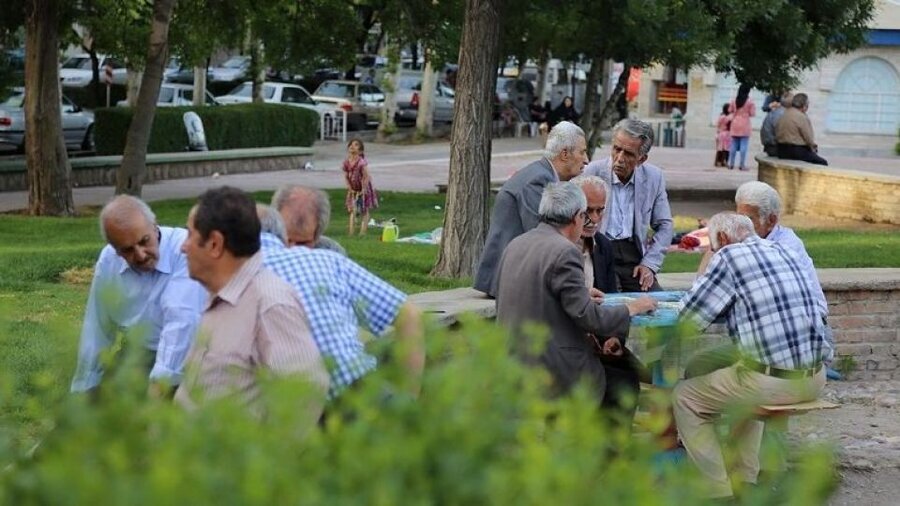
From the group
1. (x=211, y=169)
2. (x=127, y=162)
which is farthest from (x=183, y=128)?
(x=127, y=162)

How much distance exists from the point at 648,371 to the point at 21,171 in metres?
19.5

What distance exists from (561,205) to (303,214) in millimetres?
1554

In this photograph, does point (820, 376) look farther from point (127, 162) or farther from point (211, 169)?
point (211, 169)

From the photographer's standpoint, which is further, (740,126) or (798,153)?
(740,126)

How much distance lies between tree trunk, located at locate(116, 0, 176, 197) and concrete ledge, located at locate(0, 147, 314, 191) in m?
4.48

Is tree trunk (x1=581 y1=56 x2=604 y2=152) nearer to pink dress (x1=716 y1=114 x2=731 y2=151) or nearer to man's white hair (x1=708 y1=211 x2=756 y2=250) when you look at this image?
pink dress (x1=716 y1=114 x2=731 y2=151)

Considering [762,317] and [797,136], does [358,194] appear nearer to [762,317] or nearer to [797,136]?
[797,136]

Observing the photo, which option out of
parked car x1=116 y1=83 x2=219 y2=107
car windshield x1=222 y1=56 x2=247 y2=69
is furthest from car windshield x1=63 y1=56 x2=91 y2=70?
parked car x1=116 y1=83 x2=219 y2=107

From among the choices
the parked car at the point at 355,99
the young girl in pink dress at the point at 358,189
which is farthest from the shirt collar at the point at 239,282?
the parked car at the point at 355,99

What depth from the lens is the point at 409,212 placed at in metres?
22.9

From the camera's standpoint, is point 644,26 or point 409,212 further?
point 409,212

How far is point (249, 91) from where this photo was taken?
146ft

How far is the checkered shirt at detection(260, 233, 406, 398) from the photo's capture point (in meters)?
5.16

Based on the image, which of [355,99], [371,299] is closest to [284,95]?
[355,99]
